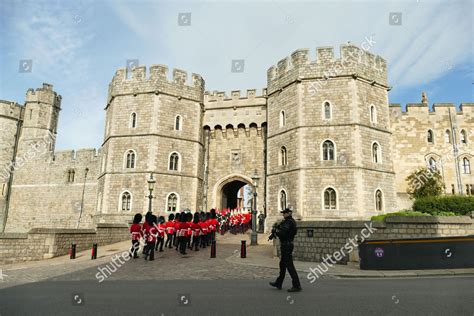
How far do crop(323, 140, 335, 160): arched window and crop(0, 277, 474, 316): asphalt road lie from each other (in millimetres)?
13124

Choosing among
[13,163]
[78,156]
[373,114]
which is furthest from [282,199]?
[13,163]

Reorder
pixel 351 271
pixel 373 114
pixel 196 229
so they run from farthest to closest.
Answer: pixel 373 114 → pixel 196 229 → pixel 351 271

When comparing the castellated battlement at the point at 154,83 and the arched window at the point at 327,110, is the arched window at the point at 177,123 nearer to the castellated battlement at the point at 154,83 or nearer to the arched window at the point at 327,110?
the castellated battlement at the point at 154,83

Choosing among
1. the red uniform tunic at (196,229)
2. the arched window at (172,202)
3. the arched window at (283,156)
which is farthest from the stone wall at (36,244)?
the arched window at (283,156)

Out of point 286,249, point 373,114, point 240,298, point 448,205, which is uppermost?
point 373,114

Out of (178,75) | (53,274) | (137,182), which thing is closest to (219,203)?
(137,182)

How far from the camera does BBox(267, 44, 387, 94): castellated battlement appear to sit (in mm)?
21344

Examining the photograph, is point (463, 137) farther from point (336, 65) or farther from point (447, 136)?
point (336, 65)

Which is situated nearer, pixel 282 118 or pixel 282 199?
pixel 282 199

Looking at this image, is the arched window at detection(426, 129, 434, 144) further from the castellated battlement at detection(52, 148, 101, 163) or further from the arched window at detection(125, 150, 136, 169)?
the castellated battlement at detection(52, 148, 101, 163)

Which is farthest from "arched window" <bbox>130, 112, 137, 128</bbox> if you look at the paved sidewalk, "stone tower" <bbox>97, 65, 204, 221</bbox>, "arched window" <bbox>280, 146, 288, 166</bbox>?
the paved sidewalk

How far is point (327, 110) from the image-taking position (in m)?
21.3

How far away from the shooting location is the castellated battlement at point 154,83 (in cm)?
2431

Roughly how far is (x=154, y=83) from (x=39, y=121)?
18.5 metres
